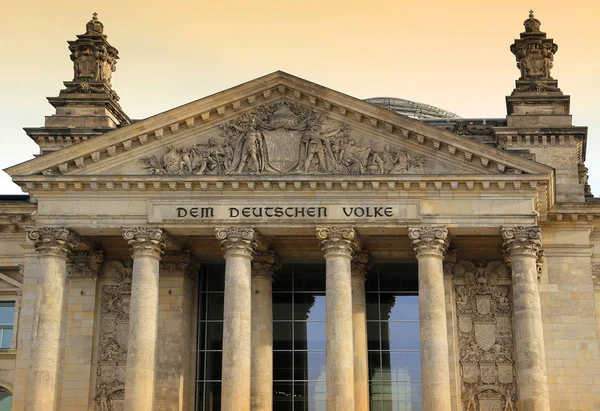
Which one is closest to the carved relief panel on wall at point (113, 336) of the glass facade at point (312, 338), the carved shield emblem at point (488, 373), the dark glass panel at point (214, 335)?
the glass facade at point (312, 338)

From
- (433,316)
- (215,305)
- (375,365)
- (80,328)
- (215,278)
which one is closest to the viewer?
(433,316)

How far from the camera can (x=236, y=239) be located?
40.8 meters

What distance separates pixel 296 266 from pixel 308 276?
72 cm

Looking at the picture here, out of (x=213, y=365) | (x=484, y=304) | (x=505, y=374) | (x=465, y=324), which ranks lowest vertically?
(x=505, y=374)

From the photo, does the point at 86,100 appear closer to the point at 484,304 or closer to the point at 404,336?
the point at 404,336

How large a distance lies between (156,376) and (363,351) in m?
8.81

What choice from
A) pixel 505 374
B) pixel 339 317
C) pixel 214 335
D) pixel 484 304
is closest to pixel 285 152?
pixel 339 317

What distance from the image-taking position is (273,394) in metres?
44.9

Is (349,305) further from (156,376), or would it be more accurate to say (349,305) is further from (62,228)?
(62,228)

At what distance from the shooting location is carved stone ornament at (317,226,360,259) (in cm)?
4059

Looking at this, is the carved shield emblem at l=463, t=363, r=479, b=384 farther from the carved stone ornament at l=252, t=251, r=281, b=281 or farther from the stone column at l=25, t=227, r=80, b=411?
the stone column at l=25, t=227, r=80, b=411

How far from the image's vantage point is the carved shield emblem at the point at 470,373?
42438 millimetres

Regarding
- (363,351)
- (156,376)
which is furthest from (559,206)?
(156,376)

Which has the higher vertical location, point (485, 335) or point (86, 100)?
point (86, 100)
